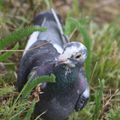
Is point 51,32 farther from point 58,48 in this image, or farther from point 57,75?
point 57,75

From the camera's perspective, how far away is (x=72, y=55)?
2107mm

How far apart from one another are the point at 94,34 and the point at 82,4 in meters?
0.65

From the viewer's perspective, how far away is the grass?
2.28 meters

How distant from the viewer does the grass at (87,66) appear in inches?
89.7

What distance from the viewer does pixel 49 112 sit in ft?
7.38

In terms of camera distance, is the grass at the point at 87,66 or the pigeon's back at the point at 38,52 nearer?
the grass at the point at 87,66

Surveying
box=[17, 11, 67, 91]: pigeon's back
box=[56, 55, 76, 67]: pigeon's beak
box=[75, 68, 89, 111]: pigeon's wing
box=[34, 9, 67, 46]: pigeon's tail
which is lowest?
box=[75, 68, 89, 111]: pigeon's wing

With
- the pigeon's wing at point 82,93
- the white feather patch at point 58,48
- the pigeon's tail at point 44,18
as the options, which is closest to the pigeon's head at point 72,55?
the pigeon's wing at point 82,93

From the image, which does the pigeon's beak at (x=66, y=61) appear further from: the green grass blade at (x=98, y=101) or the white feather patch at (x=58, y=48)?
the white feather patch at (x=58, y=48)

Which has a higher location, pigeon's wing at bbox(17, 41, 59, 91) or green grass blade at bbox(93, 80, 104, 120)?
pigeon's wing at bbox(17, 41, 59, 91)

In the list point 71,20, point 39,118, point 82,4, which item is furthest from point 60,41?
point 82,4

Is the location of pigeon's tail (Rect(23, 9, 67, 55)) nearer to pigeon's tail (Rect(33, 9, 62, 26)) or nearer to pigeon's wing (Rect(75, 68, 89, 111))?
pigeon's tail (Rect(33, 9, 62, 26))

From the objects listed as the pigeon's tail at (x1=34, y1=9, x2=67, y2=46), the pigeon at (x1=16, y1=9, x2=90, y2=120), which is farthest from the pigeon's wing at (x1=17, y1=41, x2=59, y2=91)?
the pigeon's tail at (x1=34, y1=9, x2=67, y2=46)

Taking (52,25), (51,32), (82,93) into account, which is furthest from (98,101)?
(52,25)
